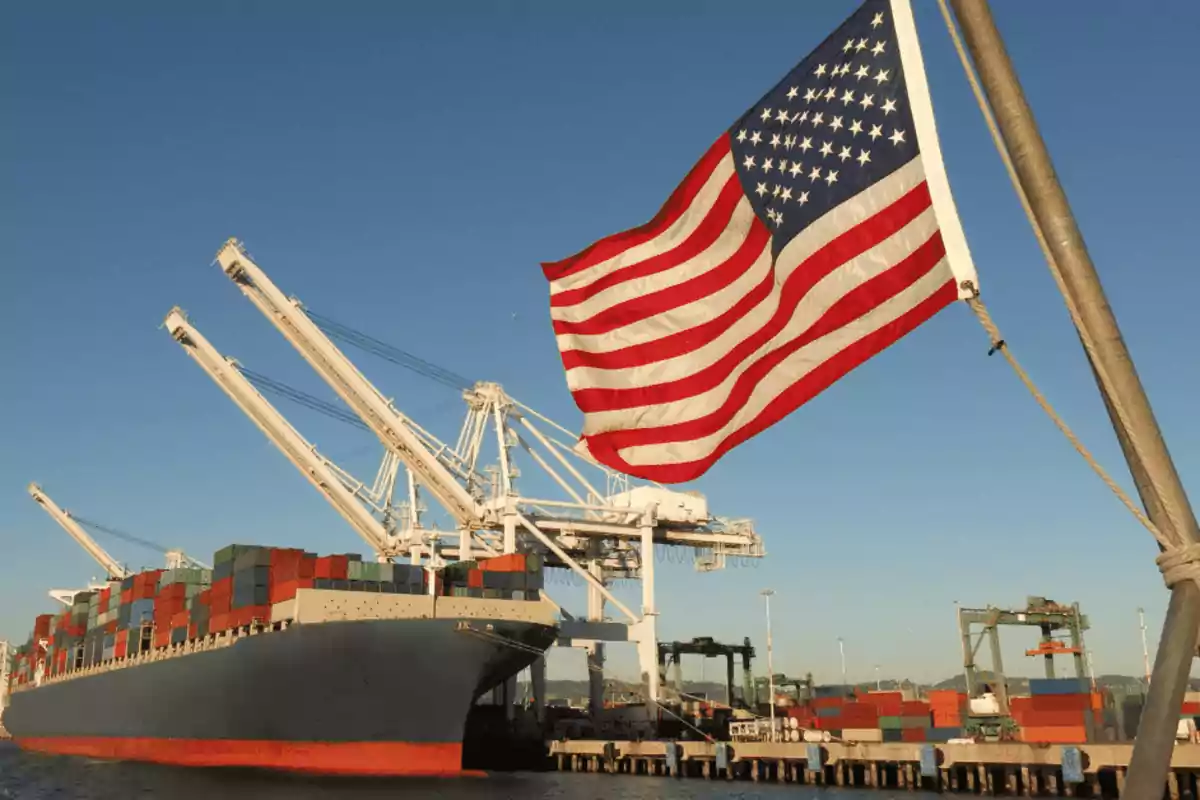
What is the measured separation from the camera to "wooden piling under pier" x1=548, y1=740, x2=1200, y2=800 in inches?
1464

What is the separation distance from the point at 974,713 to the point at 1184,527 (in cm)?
4912

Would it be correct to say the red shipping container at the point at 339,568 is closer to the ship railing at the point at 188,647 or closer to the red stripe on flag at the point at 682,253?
the ship railing at the point at 188,647

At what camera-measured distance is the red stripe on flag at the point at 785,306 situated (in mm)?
8492

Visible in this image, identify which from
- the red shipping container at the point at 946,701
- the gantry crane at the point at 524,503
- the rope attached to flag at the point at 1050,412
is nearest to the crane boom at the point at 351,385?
the gantry crane at the point at 524,503

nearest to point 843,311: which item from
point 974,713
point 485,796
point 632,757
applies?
point 485,796

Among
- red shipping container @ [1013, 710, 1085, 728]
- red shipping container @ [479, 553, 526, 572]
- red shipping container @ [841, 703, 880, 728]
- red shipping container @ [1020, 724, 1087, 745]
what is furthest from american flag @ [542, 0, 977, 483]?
red shipping container @ [841, 703, 880, 728]

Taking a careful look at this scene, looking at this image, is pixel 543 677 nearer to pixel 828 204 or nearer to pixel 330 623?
pixel 330 623

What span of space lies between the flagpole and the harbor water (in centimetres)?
3687

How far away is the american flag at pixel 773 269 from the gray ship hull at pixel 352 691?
120 feet

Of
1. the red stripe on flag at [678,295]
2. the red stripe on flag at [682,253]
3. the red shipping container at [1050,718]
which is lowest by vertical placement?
the red shipping container at [1050,718]

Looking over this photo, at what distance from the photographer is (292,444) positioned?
250 ft

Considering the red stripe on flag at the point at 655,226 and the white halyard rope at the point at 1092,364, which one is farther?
the red stripe on flag at the point at 655,226

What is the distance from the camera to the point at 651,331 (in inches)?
435

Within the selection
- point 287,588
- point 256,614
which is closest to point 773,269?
point 287,588
